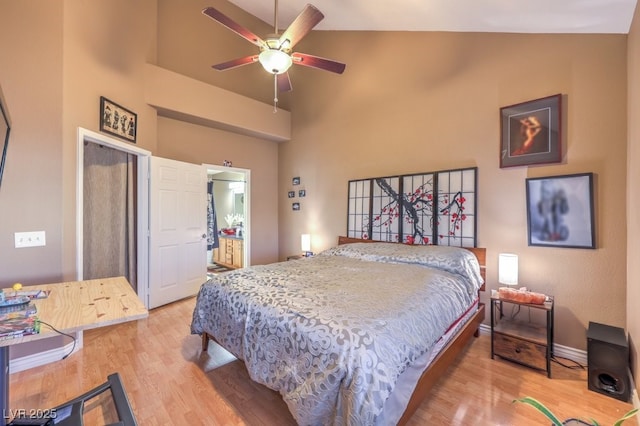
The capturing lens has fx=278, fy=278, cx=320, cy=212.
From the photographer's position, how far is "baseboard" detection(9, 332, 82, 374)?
2207mm

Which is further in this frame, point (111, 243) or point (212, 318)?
point (111, 243)

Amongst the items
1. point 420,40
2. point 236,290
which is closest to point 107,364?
point 236,290

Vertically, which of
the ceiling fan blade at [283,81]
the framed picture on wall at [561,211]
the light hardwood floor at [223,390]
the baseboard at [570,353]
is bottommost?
the light hardwood floor at [223,390]

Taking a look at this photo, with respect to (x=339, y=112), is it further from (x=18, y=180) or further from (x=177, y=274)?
(x=18, y=180)

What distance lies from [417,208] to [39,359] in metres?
3.94

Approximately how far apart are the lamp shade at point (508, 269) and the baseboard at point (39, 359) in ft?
12.1

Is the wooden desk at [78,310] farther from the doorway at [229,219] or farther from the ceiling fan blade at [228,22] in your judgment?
the doorway at [229,219]

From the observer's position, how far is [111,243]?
10.9 ft

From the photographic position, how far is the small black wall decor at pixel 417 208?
10.1 ft

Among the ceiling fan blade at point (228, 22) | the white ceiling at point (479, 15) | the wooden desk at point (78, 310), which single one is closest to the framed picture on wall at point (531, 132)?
the white ceiling at point (479, 15)

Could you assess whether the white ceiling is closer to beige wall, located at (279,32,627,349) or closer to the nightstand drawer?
beige wall, located at (279,32,627,349)

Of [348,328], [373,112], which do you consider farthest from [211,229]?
[348,328]

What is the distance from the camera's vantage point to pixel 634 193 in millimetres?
1936

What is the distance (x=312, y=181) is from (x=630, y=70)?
376 centimetres
